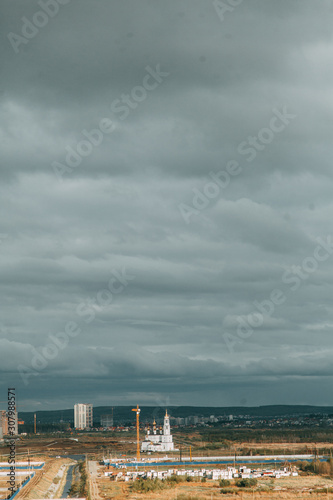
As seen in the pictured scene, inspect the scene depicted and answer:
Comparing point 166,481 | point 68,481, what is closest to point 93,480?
point 68,481

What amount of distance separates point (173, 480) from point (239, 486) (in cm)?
1268

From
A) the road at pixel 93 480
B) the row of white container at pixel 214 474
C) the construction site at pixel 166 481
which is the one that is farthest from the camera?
the row of white container at pixel 214 474

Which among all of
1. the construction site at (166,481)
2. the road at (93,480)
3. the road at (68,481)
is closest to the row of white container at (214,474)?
the construction site at (166,481)

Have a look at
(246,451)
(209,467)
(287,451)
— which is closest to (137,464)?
(209,467)

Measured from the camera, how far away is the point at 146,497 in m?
91.0

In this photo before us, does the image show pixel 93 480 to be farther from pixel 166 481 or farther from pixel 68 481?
pixel 166 481

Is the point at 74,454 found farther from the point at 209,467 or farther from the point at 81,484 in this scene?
the point at 81,484

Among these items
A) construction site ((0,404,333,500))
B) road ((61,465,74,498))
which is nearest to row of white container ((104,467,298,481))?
construction site ((0,404,333,500))

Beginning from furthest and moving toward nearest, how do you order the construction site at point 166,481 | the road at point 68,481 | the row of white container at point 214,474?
1. the row of white container at point 214,474
2. the road at point 68,481
3. the construction site at point 166,481

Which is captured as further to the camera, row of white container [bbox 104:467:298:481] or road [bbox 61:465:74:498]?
row of white container [bbox 104:467:298:481]

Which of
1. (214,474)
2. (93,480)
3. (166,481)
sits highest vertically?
(166,481)

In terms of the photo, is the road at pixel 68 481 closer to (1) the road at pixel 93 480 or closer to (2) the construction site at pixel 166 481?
(2) the construction site at pixel 166 481

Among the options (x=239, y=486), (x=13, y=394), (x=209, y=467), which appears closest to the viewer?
(x=13, y=394)

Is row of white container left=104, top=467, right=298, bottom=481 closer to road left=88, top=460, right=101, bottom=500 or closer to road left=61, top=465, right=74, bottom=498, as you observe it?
road left=88, top=460, right=101, bottom=500
